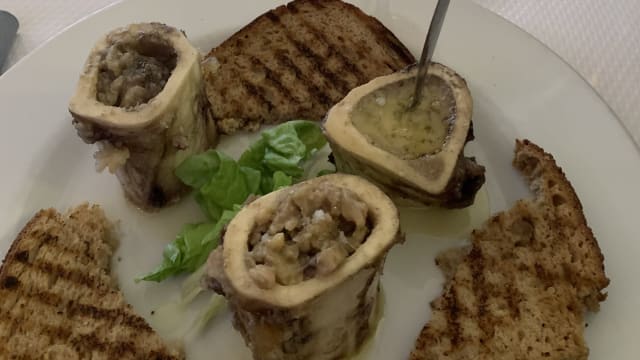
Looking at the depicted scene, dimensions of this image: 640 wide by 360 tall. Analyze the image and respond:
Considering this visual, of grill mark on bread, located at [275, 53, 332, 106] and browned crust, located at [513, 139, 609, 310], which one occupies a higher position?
grill mark on bread, located at [275, 53, 332, 106]

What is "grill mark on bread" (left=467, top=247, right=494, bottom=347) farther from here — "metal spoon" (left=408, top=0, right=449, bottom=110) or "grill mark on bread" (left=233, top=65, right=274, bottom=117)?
"grill mark on bread" (left=233, top=65, right=274, bottom=117)

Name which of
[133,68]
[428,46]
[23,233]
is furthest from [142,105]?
[428,46]

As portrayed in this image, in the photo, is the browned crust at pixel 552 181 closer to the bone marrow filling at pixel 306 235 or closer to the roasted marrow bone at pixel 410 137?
the roasted marrow bone at pixel 410 137

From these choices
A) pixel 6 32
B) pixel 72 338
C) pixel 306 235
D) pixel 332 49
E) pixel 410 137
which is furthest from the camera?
pixel 6 32

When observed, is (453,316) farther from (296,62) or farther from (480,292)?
(296,62)

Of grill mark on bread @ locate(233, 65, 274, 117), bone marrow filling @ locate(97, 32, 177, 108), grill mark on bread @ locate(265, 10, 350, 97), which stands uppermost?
bone marrow filling @ locate(97, 32, 177, 108)

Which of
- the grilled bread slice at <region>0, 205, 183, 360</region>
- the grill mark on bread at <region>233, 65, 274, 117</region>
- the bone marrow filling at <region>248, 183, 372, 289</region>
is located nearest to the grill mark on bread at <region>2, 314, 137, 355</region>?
the grilled bread slice at <region>0, 205, 183, 360</region>
